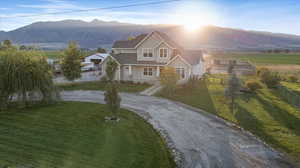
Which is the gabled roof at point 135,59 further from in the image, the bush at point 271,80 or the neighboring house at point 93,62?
the neighboring house at point 93,62

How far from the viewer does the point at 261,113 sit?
13.4 metres

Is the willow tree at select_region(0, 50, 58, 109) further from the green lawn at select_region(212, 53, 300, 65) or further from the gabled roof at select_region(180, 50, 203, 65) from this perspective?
the green lawn at select_region(212, 53, 300, 65)

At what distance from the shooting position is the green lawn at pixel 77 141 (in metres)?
7.11

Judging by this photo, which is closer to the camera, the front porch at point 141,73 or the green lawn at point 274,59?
the front porch at point 141,73

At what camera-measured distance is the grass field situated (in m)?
9.54

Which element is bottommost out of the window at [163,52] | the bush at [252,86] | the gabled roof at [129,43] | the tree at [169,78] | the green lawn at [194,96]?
the green lawn at [194,96]

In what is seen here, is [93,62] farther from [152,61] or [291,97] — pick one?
[291,97]

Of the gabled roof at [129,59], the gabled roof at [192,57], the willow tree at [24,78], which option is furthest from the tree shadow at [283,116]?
the willow tree at [24,78]

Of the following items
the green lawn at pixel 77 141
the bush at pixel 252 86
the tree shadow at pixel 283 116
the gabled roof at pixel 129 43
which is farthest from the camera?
the gabled roof at pixel 129 43

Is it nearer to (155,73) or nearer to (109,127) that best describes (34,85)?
(109,127)

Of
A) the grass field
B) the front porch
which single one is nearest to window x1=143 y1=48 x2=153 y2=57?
the front porch

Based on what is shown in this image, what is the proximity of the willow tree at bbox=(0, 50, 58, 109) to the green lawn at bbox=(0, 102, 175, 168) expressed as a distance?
1298 millimetres

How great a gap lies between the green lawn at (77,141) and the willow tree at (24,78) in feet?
4.26

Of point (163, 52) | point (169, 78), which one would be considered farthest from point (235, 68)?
point (169, 78)
